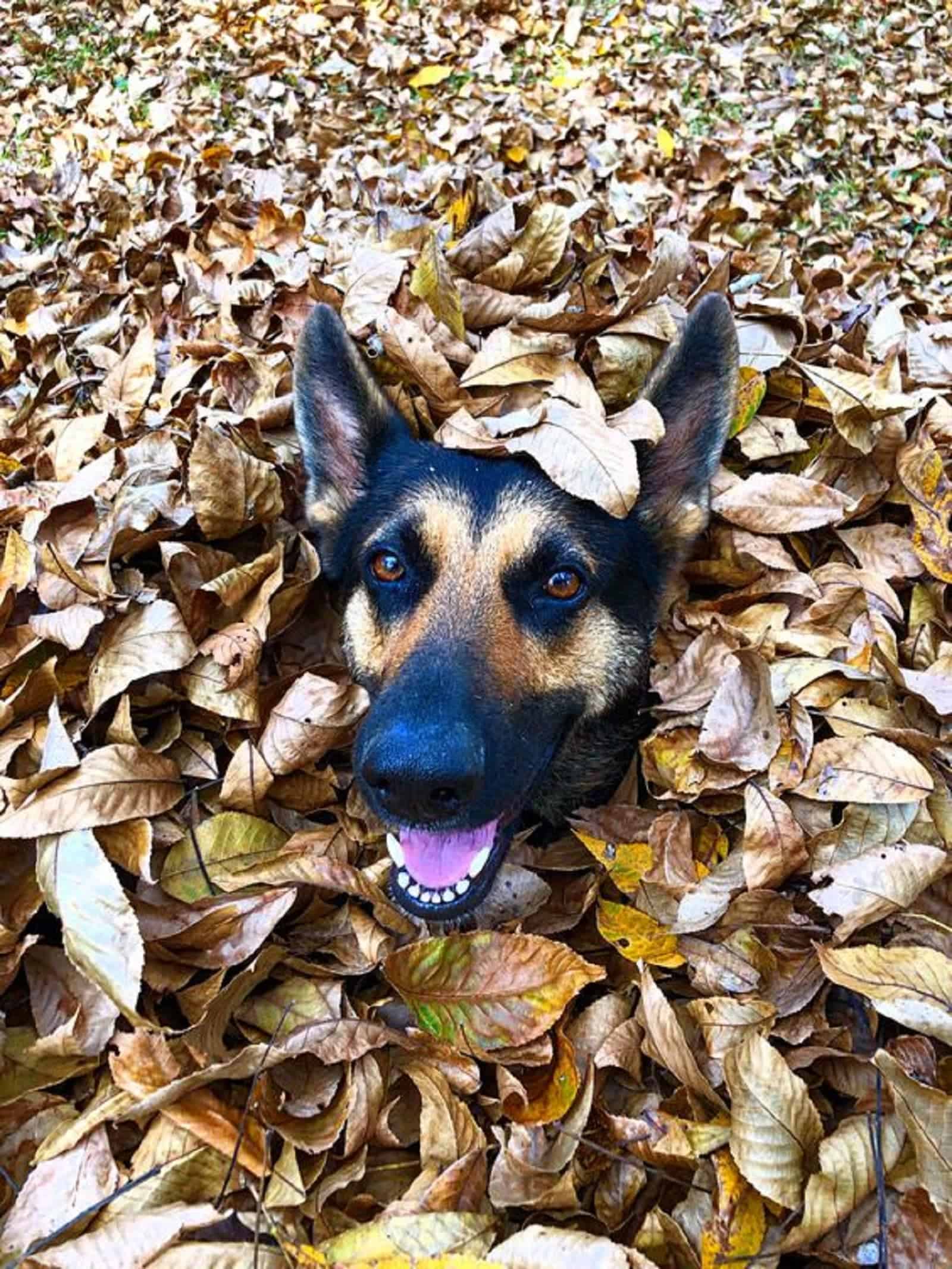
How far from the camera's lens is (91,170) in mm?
6816

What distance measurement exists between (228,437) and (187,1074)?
186 cm

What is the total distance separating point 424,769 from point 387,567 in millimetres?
970

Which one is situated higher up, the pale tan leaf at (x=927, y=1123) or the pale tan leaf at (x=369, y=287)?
the pale tan leaf at (x=369, y=287)

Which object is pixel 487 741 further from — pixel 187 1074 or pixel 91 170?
pixel 91 170

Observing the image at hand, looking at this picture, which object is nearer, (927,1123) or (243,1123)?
(927,1123)

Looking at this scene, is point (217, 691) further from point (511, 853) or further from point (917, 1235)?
point (917, 1235)

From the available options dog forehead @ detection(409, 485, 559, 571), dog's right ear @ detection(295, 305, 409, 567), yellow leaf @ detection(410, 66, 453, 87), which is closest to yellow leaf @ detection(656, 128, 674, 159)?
yellow leaf @ detection(410, 66, 453, 87)

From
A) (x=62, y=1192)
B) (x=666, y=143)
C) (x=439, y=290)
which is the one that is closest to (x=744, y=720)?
(x=439, y=290)

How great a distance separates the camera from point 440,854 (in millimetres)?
2936

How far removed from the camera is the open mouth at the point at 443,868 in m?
2.83

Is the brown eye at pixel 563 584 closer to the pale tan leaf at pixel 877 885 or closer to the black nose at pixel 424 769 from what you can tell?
the black nose at pixel 424 769

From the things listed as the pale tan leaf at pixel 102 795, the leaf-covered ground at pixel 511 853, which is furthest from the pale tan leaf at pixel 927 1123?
the pale tan leaf at pixel 102 795

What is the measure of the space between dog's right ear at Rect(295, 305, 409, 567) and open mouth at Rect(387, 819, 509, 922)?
3.78 feet

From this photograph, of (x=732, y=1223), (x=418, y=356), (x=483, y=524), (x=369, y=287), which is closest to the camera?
(x=732, y=1223)
